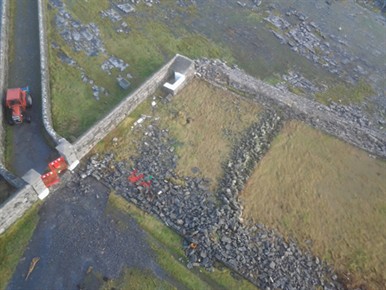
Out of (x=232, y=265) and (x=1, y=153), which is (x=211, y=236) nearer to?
(x=232, y=265)

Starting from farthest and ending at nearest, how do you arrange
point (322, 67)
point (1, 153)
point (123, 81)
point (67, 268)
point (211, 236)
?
point (322, 67)
point (123, 81)
point (1, 153)
point (211, 236)
point (67, 268)

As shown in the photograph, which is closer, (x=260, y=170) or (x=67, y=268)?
(x=67, y=268)

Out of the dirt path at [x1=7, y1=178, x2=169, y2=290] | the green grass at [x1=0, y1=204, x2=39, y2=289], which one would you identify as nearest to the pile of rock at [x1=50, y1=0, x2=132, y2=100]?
the dirt path at [x1=7, y1=178, x2=169, y2=290]

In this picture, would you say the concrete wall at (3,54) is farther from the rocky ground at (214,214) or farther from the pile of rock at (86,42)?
the rocky ground at (214,214)

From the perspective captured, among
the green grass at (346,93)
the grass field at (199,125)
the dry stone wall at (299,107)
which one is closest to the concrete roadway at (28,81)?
the grass field at (199,125)

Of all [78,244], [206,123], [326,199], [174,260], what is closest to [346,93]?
[326,199]

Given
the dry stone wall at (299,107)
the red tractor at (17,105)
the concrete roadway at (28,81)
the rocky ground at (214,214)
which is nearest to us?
the rocky ground at (214,214)

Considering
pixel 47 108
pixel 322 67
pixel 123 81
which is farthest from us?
pixel 322 67

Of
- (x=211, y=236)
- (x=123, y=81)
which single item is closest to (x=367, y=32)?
(x=123, y=81)
